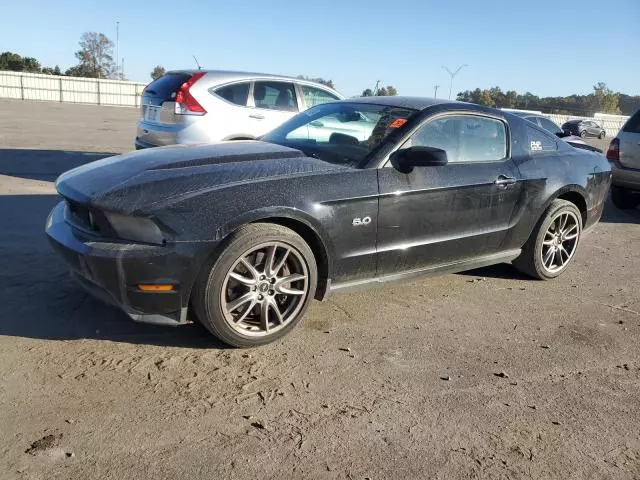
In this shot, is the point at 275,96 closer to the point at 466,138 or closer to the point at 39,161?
the point at 466,138

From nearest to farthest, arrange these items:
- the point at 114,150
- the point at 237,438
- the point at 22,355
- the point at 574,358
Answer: the point at 237,438 < the point at 22,355 < the point at 574,358 < the point at 114,150

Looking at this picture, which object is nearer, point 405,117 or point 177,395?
point 177,395

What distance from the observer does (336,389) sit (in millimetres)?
3193

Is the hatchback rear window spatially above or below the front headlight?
above

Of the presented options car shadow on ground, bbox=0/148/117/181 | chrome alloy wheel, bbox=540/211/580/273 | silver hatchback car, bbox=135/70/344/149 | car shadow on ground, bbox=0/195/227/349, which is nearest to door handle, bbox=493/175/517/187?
chrome alloy wheel, bbox=540/211/580/273

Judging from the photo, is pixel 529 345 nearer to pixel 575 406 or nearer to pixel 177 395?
pixel 575 406

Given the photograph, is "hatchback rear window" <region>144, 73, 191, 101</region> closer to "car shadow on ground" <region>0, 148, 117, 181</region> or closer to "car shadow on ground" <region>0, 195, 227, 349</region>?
"car shadow on ground" <region>0, 148, 117, 181</region>

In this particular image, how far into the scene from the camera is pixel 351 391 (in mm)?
3184

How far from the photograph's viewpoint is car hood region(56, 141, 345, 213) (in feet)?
10.9

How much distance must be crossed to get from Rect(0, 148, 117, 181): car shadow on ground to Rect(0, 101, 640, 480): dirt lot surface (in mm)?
4771

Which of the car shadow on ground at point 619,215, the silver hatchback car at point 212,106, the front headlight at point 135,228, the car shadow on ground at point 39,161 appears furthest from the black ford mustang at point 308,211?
the car shadow on ground at point 39,161

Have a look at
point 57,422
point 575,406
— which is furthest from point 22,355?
point 575,406

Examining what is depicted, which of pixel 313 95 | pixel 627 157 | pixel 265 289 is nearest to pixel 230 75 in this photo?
pixel 313 95

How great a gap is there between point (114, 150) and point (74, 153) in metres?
1.18
